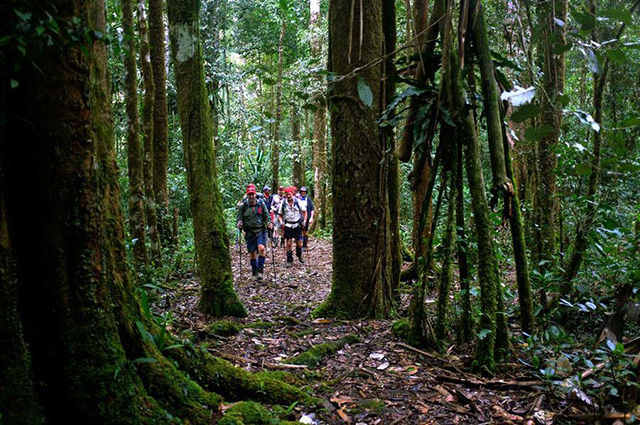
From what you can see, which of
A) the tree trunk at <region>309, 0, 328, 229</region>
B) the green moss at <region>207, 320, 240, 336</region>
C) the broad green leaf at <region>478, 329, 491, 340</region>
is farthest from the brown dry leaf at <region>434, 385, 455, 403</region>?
the tree trunk at <region>309, 0, 328, 229</region>

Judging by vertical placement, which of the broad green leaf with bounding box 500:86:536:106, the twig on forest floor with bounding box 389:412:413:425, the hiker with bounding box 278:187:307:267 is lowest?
the twig on forest floor with bounding box 389:412:413:425

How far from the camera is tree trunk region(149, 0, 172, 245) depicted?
30.4 ft

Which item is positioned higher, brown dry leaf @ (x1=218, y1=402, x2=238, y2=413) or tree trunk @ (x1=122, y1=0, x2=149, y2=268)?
tree trunk @ (x1=122, y1=0, x2=149, y2=268)

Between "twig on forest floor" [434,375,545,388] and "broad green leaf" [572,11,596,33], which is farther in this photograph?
"twig on forest floor" [434,375,545,388]

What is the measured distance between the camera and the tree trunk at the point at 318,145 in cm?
1712

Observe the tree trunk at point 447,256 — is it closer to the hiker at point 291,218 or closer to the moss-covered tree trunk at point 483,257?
the moss-covered tree trunk at point 483,257

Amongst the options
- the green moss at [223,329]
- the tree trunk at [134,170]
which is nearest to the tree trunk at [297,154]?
the tree trunk at [134,170]

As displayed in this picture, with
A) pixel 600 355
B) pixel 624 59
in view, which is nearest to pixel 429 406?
pixel 600 355

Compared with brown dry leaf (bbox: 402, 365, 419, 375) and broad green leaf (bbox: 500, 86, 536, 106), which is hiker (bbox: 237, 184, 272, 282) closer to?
brown dry leaf (bbox: 402, 365, 419, 375)

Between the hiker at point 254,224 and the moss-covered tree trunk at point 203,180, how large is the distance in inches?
152

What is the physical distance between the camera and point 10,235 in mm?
2107

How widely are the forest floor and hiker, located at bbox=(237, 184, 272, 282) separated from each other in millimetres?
3629

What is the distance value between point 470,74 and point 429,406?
3188 mm

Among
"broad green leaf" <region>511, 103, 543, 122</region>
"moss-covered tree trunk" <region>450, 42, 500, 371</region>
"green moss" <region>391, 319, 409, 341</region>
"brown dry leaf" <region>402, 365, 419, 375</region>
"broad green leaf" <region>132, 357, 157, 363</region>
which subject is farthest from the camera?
"green moss" <region>391, 319, 409, 341</region>
